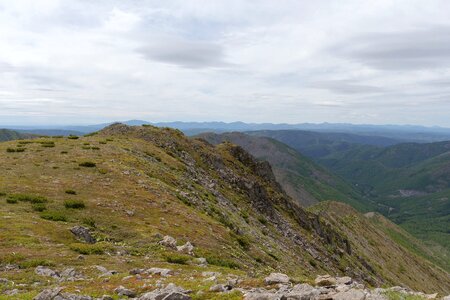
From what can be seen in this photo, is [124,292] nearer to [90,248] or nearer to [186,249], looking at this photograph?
[90,248]

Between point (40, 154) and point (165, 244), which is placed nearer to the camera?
point (165, 244)

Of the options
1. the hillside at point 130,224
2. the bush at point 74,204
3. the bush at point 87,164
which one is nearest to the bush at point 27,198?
the hillside at point 130,224

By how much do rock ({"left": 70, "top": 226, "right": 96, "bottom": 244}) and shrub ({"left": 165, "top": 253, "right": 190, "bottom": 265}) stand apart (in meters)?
5.53

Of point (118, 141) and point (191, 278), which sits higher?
point (118, 141)

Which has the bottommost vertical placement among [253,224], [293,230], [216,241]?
[293,230]

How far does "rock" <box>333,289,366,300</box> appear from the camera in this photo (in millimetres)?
13065

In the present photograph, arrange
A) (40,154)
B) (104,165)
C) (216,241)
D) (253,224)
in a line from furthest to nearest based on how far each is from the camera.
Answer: (253,224) < (40,154) < (104,165) < (216,241)

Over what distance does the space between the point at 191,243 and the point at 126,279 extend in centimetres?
1060

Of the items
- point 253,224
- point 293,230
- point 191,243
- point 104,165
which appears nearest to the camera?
point 191,243

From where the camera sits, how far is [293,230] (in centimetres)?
6384

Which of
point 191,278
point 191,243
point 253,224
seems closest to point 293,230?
point 253,224

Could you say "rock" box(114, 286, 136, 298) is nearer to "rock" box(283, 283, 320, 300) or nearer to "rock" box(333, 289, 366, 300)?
"rock" box(283, 283, 320, 300)

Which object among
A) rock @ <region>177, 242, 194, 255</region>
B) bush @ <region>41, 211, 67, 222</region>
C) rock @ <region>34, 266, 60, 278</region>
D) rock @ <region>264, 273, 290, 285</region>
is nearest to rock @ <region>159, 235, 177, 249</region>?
rock @ <region>177, 242, 194, 255</region>

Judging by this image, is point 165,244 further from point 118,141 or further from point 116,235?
point 118,141
